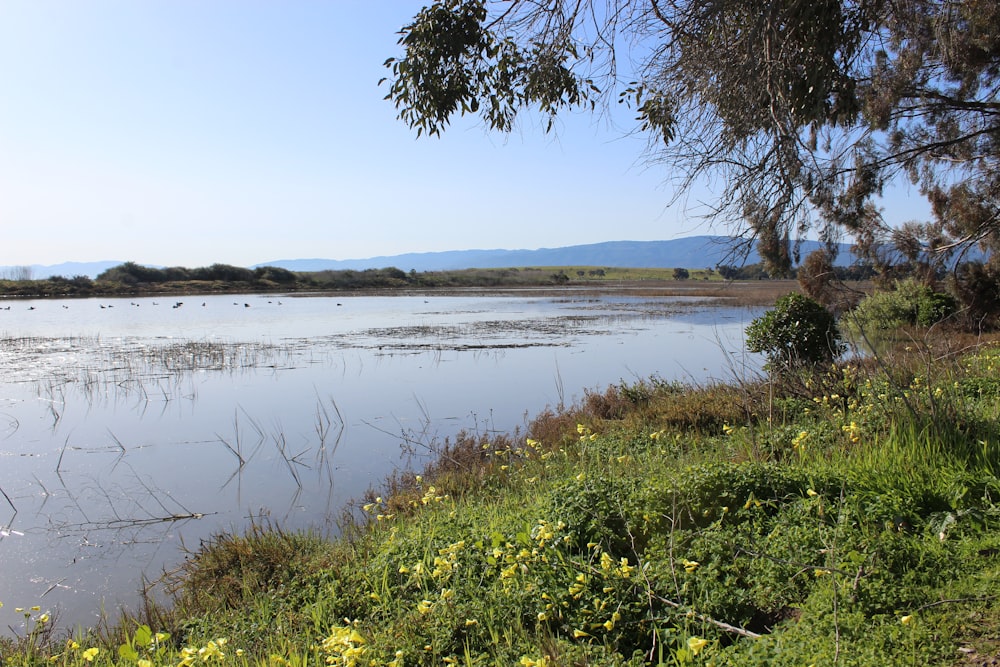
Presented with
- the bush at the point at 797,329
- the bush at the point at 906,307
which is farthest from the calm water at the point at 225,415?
the bush at the point at 906,307

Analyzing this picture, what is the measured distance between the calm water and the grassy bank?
0.92 metres

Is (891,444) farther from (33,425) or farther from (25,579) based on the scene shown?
(33,425)

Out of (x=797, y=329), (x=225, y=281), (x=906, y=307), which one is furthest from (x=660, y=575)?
(x=225, y=281)

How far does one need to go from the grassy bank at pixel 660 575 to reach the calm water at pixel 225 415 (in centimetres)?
92

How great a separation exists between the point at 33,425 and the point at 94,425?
37.3 inches

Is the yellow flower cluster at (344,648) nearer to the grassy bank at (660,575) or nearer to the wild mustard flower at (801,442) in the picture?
the grassy bank at (660,575)

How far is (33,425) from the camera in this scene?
10805 millimetres

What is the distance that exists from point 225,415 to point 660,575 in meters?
9.89

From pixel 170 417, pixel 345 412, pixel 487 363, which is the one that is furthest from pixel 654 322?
pixel 170 417

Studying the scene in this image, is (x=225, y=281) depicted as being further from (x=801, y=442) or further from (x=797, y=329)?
(x=801, y=442)

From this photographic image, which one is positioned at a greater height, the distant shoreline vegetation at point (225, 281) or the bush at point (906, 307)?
the distant shoreline vegetation at point (225, 281)

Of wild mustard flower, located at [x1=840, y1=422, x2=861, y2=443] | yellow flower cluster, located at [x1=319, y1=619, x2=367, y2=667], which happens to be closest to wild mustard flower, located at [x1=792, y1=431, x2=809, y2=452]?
wild mustard flower, located at [x1=840, y1=422, x2=861, y2=443]

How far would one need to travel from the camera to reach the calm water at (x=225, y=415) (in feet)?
21.0

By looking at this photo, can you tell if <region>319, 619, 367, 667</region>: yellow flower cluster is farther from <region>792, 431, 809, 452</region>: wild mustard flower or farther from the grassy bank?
<region>792, 431, 809, 452</region>: wild mustard flower
